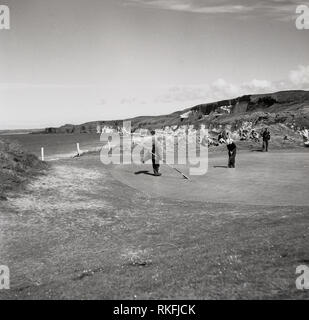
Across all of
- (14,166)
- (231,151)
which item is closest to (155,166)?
(231,151)

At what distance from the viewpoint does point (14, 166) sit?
57.2 ft

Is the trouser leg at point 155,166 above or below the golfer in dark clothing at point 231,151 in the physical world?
below

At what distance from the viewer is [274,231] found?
382 inches

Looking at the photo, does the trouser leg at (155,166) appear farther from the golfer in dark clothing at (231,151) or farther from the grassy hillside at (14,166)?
the grassy hillside at (14,166)

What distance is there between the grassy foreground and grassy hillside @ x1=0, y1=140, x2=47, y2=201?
Answer: 69 centimetres

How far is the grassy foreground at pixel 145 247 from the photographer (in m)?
7.03

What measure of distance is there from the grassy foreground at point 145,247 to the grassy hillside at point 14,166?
69cm

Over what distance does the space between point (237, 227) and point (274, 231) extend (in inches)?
52.8

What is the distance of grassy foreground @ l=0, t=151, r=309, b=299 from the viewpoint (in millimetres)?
7031

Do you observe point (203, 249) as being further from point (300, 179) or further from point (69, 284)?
point (300, 179)

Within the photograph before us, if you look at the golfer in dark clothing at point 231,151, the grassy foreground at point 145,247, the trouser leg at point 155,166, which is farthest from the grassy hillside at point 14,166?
the golfer in dark clothing at point 231,151

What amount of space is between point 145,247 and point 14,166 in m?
9.76

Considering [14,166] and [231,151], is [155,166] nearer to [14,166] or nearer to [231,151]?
[231,151]
